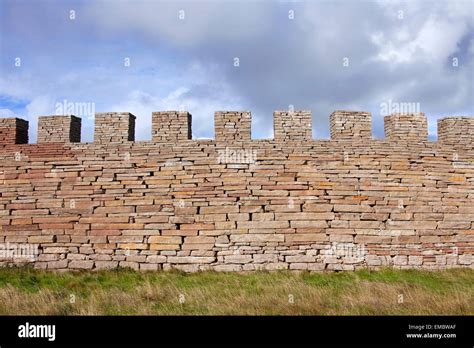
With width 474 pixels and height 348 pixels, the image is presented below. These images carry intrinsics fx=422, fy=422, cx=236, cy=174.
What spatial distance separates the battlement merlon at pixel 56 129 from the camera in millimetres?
10500

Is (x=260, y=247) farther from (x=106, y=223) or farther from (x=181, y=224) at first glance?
(x=106, y=223)

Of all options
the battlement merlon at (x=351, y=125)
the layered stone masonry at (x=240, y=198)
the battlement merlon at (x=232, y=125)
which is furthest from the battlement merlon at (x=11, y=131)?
the battlement merlon at (x=351, y=125)

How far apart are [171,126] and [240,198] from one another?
8.31 feet

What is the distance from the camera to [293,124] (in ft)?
33.9

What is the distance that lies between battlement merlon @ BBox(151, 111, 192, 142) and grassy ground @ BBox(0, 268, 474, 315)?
3.28 meters

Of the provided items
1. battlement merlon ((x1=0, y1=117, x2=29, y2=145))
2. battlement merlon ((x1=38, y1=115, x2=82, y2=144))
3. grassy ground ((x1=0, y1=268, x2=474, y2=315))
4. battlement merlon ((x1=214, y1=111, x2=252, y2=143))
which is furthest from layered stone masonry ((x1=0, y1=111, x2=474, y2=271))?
grassy ground ((x1=0, y1=268, x2=474, y2=315))

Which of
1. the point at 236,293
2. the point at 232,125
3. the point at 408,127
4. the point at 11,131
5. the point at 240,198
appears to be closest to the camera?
the point at 236,293

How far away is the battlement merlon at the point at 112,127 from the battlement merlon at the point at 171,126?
0.65 meters

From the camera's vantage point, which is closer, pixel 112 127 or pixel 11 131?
pixel 112 127

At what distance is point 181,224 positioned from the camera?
960 centimetres

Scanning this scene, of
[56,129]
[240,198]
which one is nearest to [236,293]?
[240,198]

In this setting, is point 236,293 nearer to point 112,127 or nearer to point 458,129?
point 112,127
